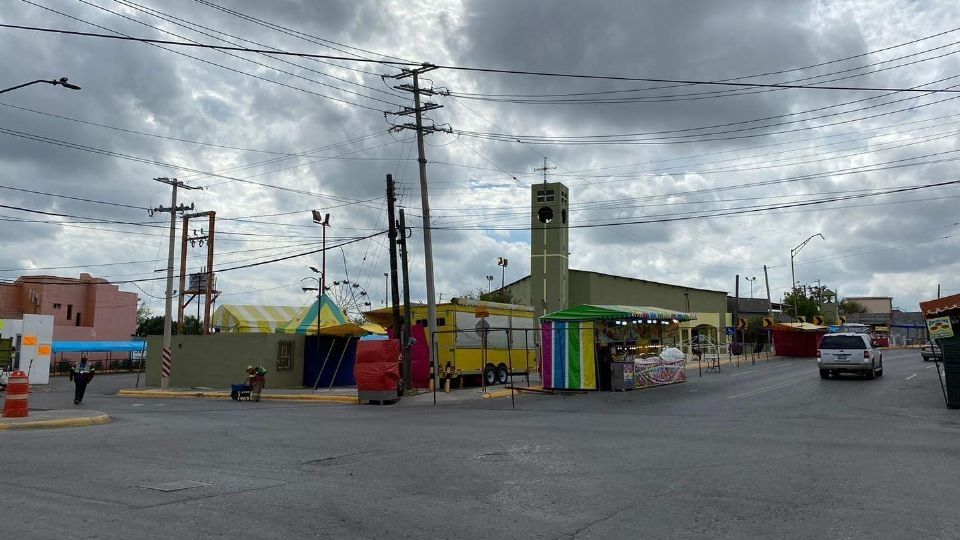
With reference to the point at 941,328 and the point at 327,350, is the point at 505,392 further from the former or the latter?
the point at 941,328

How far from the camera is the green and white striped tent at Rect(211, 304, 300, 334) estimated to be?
4731cm

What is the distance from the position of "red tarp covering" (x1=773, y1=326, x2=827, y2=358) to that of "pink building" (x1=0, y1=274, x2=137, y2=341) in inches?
2277

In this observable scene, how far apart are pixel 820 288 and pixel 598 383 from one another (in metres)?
87.2

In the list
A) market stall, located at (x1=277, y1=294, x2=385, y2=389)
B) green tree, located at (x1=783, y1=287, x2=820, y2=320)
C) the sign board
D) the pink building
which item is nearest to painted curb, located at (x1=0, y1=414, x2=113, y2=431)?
market stall, located at (x1=277, y1=294, x2=385, y2=389)

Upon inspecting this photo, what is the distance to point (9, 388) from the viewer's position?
→ 16.7 meters

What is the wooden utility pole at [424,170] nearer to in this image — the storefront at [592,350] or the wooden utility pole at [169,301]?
the storefront at [592,350]

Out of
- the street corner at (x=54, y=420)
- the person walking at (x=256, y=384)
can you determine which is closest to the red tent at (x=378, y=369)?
the person walking at (x=256, y=384)

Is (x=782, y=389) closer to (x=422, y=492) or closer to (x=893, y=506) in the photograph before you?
(x=893, y=506)

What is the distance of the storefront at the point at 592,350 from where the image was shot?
24.2 meters

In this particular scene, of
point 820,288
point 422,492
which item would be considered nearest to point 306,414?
point 422,492

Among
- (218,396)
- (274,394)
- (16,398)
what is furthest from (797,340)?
(16,398)

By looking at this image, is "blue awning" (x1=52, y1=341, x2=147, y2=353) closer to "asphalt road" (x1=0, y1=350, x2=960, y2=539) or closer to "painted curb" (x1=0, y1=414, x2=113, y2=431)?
"painted curb" (x1=0, y1=414, x2=113, y2=431)

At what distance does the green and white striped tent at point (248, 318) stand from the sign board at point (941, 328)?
3830cm

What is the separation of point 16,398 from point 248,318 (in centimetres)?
3191
